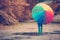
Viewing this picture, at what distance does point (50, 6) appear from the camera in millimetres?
2615

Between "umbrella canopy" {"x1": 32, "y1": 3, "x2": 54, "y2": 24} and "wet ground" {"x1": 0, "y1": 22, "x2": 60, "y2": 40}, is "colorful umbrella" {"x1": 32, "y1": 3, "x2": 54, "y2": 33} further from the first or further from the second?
"wet ground" {"x1": 0, "y1": 22, "x2": 60, "y2": 40}

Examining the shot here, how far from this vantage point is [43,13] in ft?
7.88

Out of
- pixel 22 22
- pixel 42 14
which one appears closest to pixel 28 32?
pixel 22 22

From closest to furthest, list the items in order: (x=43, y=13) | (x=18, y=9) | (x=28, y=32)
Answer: (x=43, y=13) < (x=28, y=32) < (x=18, y=9)

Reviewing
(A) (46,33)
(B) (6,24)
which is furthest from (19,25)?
(A) (46,33)

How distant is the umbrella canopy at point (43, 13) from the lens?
2.40 meters

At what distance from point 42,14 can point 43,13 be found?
15mm

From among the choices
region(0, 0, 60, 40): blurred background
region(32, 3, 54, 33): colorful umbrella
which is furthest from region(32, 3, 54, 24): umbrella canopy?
region(0, 0, 60, 40): blurred background

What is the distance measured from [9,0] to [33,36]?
0.56 meters

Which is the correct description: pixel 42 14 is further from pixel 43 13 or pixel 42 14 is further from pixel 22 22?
pixel 22 22

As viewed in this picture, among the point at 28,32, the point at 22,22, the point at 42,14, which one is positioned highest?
the point at 42,14

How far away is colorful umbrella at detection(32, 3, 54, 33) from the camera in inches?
94.5

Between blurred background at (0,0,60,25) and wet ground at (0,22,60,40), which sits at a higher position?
blurred background at (0,0,60,25)

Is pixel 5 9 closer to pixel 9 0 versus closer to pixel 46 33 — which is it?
pixel 9 0
